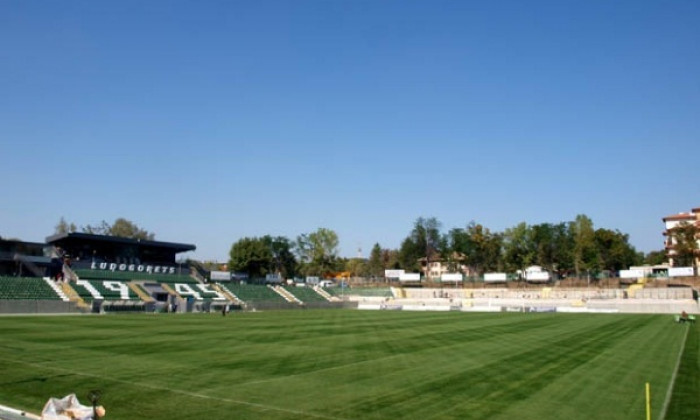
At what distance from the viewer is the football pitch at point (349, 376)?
14312 millimetres

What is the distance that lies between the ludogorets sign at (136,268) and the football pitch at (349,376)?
151 feet

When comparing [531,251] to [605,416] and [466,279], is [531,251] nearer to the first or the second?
[466,279]

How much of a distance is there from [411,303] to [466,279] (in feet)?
107

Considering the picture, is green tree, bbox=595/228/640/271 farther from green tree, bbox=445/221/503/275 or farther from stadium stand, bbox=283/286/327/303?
stadium stand, bbox=283/286/327/303

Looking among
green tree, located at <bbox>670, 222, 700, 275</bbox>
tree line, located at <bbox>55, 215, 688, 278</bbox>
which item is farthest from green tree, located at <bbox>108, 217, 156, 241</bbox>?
green tree, located at <bbox>670, 222, 700, 275</bbox>

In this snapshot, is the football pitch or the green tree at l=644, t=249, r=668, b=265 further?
the green tree at l=644, t=249, r=668, b=265

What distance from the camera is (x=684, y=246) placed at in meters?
111

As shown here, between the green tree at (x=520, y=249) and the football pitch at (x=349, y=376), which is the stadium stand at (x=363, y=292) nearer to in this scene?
the green tree at (x=520, y=249)

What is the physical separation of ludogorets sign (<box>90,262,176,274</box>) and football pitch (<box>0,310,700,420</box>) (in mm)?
46057

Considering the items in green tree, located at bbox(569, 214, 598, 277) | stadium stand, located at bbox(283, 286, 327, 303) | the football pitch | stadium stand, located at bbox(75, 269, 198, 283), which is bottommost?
stadium stand, located at bbox(283, 286, 327, 303)

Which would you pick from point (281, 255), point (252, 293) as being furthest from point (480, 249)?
point (252, 293)

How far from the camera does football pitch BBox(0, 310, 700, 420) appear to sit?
14.3m

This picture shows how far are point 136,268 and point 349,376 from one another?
70.1 metres

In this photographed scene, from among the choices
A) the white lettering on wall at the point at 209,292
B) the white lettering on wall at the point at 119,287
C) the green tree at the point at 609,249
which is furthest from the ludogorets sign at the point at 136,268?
the green tree at the point at 609,249
